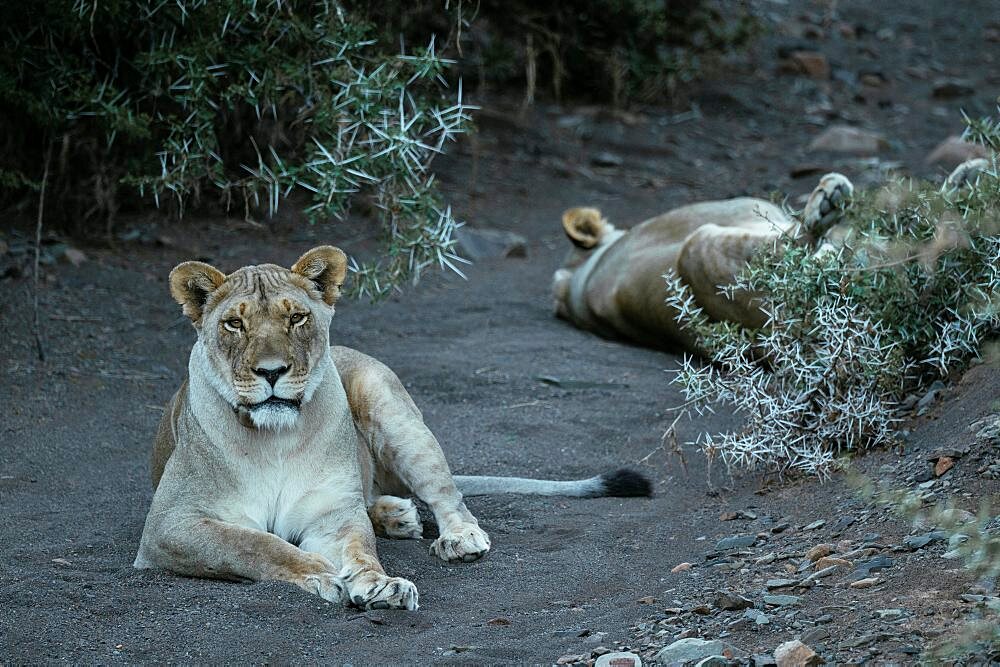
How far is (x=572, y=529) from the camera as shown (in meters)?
4.34

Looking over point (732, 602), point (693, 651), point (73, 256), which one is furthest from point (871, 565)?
point (73, 256)

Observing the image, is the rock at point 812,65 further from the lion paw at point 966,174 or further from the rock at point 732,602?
the rock at point 732,602

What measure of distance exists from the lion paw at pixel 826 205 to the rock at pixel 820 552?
2.19 meters

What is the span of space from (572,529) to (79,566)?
151 cm

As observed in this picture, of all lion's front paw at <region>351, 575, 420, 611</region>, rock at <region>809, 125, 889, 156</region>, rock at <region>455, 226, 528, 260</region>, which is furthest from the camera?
rock at <region>809, 125, 889, 156</region>

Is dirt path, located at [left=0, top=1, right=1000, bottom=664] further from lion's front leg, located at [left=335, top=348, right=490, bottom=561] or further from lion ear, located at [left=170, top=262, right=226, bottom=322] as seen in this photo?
lion ear, located at [left=170, top=262, right=226, bottom=322]

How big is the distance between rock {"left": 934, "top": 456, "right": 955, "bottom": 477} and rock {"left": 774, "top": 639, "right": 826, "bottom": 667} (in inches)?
52.7

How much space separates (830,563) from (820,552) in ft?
0.51

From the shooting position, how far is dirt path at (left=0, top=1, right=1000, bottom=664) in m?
3.38

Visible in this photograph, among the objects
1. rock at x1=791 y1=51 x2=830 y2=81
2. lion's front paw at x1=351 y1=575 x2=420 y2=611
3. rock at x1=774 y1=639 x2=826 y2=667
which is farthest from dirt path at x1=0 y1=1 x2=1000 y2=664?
rock at x1=791 y1=51 x2=830 y2=81

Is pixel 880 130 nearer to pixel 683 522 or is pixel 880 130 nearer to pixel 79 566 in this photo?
pixel 683 522

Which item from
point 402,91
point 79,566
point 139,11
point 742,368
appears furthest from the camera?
point 139,11

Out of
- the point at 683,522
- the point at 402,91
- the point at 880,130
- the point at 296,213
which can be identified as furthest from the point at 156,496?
the point at 880,130

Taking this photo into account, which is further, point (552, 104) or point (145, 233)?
point (552, 104)
